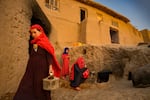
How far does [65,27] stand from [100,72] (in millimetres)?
7830

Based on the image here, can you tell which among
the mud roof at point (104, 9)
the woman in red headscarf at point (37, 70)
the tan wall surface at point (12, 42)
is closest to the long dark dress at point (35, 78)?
the woman in red headscarf at point (37, 70)

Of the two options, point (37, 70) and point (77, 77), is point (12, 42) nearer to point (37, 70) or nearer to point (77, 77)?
point (37, 70)

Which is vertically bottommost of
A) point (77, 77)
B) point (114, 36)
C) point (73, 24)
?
point (77, 77)

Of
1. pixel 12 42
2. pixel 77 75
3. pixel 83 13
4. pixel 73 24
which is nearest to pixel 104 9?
pixel 83 13

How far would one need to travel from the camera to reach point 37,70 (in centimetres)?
262

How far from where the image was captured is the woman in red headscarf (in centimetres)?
253

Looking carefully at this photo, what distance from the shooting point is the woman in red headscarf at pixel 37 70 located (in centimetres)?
253

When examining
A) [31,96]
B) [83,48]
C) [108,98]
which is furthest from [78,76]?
[31,96]

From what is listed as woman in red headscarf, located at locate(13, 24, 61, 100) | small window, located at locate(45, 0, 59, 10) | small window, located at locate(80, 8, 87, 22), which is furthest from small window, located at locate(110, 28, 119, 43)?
woman in red headscarf, located at locate(13, 24, 61, 100)

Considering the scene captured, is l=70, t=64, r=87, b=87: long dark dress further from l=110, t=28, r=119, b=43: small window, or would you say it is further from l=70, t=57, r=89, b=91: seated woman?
l=110, t=28, r=119, b=43: small window

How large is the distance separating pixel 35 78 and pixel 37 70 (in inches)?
→ 4.7

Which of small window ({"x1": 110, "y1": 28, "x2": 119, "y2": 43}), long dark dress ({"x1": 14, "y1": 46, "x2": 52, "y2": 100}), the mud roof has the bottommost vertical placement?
long dark dress ({"x1": 14, "y1": 46, "x2": 52, "y2": 100})

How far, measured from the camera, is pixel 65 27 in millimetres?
14594

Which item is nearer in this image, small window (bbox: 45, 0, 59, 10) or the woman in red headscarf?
the woman in red headscarf
